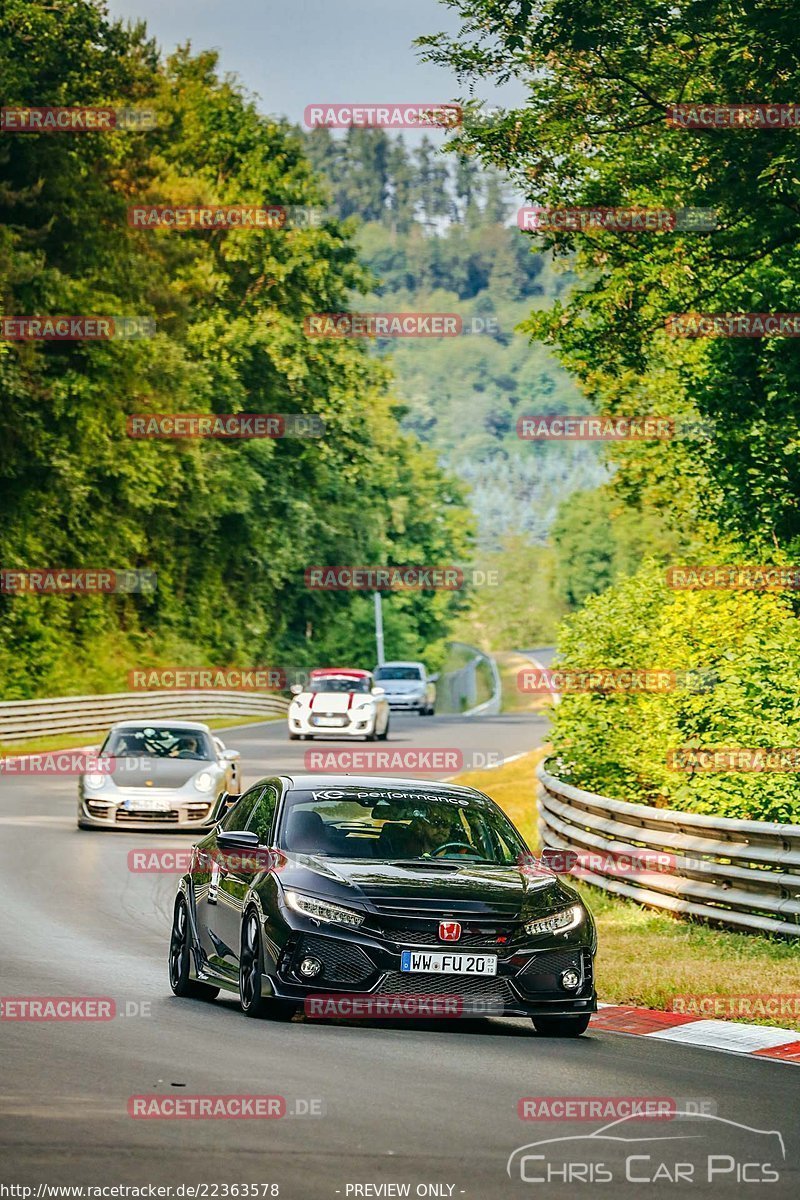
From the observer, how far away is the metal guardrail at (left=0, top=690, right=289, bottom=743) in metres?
44.2

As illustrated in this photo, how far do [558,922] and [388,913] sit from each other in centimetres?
100

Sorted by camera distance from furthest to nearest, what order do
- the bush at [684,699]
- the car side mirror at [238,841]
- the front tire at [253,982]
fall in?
the bush at [684,699]
the car side mirror at [238,841]
the front tire at [253,982]

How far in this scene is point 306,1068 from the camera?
949cm

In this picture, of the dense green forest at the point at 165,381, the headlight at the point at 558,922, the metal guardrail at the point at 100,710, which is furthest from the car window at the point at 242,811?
the dense green forest at the point at 165,381

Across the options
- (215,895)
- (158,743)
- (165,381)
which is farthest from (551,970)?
(165,381)

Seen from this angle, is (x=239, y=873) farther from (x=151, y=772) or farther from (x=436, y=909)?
(x=151, y=772)

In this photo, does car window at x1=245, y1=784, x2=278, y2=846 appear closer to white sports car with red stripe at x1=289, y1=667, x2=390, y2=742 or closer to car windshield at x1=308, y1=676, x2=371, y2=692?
white sports car with red stripe at x1=289, y1=667, x2=390, y2=742

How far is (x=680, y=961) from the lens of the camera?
1482cm

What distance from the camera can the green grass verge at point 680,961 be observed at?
43.3 feet

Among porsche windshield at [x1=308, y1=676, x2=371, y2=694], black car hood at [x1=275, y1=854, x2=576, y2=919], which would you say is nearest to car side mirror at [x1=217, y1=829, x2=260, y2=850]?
black car hood at [x1=275, y1=854, x2=576, y2=919]

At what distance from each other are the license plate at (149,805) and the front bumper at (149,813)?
1 centimetres

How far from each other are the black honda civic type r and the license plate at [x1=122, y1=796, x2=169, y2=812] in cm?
1356

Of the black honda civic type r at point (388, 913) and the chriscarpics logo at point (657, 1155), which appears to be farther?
the black honda civic type r at point (388, 913)

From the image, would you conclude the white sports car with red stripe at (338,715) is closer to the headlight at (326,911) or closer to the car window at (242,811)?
the car window at (242,811)
